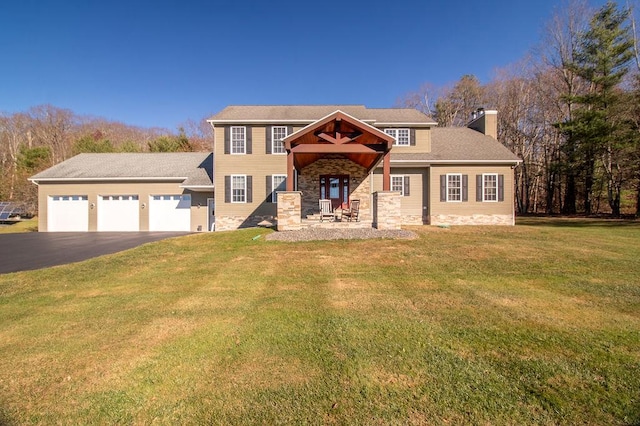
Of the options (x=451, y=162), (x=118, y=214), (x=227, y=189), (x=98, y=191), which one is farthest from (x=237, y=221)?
(x=451, y=162)

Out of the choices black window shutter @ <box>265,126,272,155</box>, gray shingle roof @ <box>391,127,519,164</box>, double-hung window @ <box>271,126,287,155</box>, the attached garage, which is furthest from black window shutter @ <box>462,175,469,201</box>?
the attached garage

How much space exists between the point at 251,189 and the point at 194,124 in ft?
81.2

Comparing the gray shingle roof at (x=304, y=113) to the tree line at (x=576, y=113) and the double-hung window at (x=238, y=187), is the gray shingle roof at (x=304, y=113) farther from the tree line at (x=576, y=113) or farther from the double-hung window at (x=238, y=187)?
the tree line at (x=576, y=113)

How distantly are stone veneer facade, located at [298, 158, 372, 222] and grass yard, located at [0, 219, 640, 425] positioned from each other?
8837mm

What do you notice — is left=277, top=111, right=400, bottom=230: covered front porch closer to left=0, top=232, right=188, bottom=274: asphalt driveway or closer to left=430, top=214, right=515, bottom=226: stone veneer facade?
left=430, top=214, right=515, bottom=226: stone veneer facade

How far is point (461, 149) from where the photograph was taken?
1683 centimetres

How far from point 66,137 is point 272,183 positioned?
3461 centimetres

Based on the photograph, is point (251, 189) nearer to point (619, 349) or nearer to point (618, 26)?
point (619, 349)

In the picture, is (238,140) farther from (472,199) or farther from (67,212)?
(472,199)

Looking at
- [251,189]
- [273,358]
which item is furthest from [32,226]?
[273,358]

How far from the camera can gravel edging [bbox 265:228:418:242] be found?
32.0ft

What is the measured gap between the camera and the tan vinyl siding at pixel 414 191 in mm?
15953

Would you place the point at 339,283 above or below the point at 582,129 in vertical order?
below

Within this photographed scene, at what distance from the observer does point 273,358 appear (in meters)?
3.12
